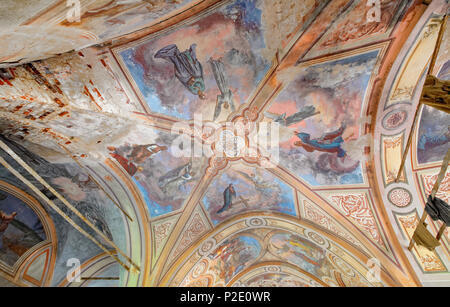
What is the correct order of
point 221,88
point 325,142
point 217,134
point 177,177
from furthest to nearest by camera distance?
point 177,177 < point 217,134 < point 325,142 < point 221,88

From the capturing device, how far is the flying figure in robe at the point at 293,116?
682 centimetres

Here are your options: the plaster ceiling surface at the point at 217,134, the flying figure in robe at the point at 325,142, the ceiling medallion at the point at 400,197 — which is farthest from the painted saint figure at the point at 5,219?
the ceiling medallion at the point at 400,197

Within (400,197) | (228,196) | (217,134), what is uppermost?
(217,134)

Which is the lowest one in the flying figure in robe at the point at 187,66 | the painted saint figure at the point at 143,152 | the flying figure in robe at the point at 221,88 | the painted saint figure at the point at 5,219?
the painted saint figure at the point at 5,219

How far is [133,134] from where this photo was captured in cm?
676

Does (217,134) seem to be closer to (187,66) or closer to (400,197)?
(187,66)

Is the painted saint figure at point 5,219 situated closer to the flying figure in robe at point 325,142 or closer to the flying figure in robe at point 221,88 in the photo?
the flying figure in robe at point 221,88

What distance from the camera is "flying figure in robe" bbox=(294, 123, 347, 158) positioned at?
7.08 m

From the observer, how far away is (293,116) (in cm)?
698

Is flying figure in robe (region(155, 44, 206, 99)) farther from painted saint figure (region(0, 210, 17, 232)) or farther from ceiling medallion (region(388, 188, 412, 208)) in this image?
painted saint figure (region(0, 210, 17, 232))

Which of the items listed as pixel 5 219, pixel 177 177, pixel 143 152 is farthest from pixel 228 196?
pixel 5 219

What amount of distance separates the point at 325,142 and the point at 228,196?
3.53 meters

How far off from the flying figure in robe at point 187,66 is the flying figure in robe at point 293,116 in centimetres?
192

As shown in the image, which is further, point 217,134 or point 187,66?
point 217,134
